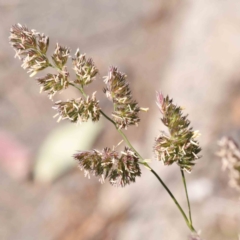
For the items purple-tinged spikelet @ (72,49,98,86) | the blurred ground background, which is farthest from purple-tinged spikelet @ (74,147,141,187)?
the blurred ground background

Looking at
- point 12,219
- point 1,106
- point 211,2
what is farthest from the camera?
point 211,2

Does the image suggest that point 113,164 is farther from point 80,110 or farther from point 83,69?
point 83,69

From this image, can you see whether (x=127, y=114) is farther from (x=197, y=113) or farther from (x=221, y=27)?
(x=221, y=27)

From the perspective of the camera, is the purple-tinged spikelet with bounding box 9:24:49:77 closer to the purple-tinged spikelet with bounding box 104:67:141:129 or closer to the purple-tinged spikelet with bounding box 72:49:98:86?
the purple-tinged spikelet with bounding box 72:49:98:86

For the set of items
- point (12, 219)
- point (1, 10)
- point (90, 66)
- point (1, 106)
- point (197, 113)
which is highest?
point (1, 10)

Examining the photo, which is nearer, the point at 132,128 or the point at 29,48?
the point at 29,48

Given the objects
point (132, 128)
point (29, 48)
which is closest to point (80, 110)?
point (29, 48)

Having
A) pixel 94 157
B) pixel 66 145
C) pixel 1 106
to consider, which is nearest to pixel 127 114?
pixel 94 157

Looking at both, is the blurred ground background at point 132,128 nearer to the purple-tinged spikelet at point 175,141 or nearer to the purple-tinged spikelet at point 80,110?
the purple-tinged spikelet at point 175,141
